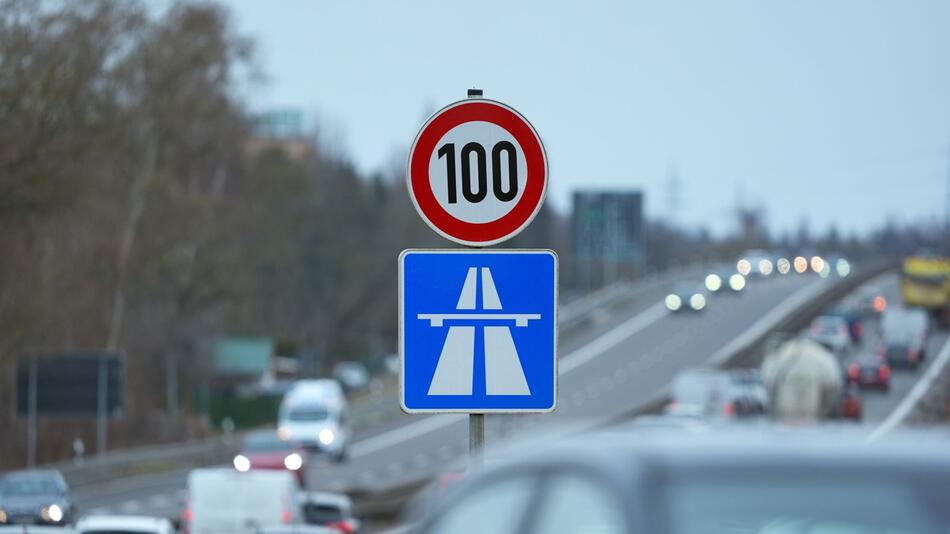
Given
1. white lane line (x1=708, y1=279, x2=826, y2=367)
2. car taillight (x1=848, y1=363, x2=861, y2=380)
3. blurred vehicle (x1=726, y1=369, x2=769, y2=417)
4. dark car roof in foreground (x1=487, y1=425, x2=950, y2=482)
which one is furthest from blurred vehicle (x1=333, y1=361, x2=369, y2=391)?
dark car roof in foreground (x1=487, y1=425, x2=950, y2=482)

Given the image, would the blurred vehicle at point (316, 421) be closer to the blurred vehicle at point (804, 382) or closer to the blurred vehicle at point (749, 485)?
the blurred vehicle at point (804, 382)

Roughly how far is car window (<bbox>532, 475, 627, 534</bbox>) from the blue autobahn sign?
3422mm

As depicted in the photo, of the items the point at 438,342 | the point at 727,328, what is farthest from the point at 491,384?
the point at 727,328

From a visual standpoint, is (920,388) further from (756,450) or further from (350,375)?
(756,450)

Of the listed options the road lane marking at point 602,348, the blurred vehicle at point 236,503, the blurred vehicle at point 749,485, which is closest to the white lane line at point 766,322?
the road lane marking at point 602,348

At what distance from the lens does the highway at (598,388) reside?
4969 cm

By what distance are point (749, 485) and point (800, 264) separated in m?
42.3

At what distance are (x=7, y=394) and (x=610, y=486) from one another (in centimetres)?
5433

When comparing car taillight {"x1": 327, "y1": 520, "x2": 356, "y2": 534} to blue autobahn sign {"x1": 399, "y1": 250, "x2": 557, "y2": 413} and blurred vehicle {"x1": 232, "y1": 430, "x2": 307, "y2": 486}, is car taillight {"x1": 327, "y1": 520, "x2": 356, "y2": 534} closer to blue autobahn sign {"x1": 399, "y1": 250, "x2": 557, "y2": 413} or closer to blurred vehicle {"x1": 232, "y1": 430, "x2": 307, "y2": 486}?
blurred vehicle {"x1": 232, "y1": 430, "x2": 307, "y2": 486}

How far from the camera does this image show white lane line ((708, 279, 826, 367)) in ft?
277

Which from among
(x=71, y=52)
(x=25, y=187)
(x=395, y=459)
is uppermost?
(x=71, y=52)

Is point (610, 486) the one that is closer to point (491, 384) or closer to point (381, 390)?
point (491, 384)

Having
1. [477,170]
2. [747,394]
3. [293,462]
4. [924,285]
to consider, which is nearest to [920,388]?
[924,285]

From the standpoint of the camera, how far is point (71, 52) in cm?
4812
